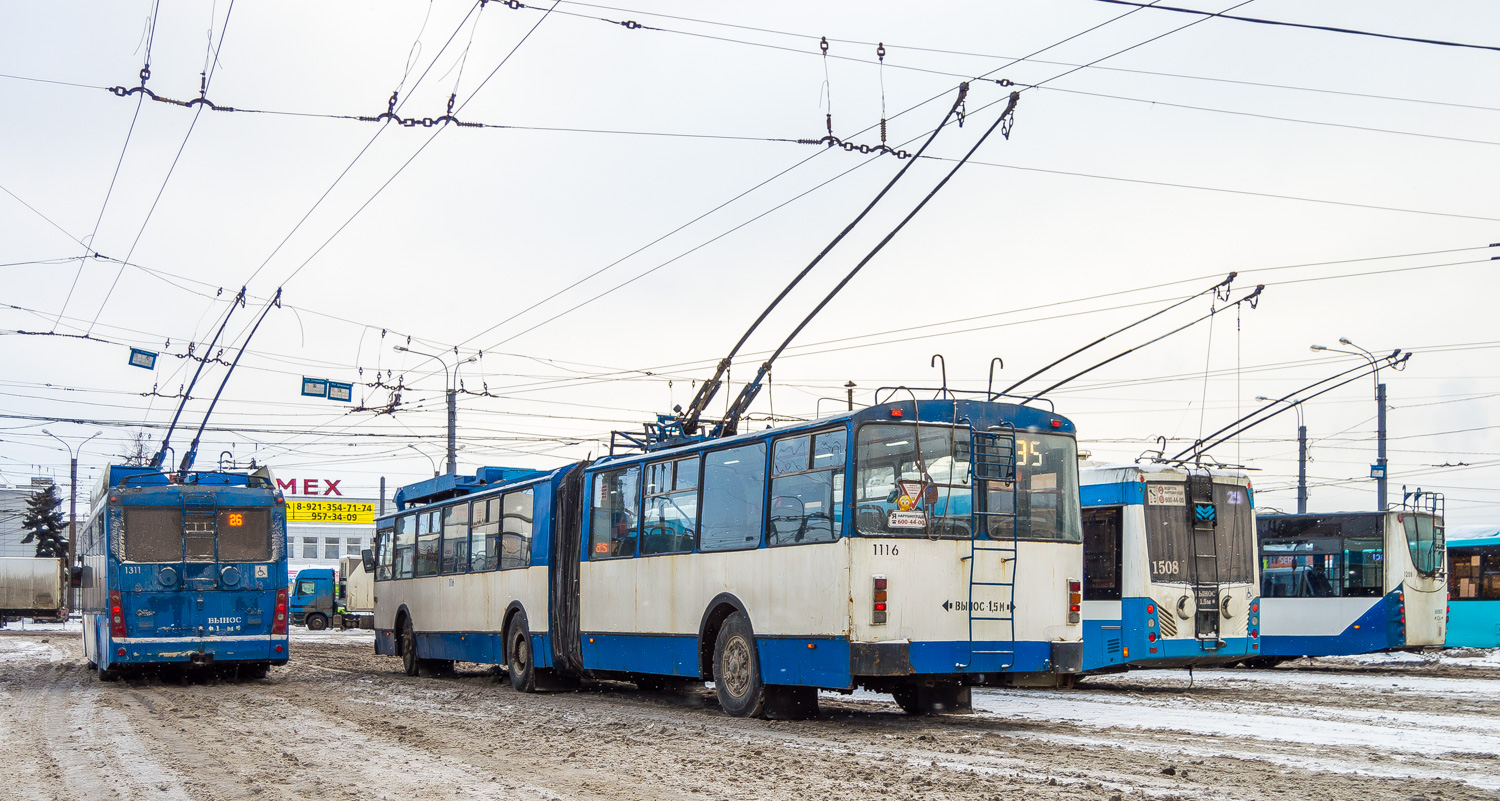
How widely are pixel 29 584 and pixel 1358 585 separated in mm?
52297

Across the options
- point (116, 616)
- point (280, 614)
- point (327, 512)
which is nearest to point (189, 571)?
point (116, 616)

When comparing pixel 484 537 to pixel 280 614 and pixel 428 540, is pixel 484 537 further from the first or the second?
pixel 280 614

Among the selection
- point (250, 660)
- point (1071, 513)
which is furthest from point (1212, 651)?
point (250, 660)

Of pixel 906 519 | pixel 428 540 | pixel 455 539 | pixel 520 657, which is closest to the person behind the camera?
pixel 906 519

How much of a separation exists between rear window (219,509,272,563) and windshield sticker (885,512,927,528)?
11.4 m

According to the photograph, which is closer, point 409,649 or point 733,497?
point 733,497

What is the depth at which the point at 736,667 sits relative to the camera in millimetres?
13250

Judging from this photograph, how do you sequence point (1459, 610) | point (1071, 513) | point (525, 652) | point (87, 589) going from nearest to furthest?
point (1071, 513) < point (525, 652) < point (87, 589) < point (1459, 610)

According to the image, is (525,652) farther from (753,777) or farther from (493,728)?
(753,777)

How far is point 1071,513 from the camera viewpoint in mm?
12969

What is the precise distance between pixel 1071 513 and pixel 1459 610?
1787cm

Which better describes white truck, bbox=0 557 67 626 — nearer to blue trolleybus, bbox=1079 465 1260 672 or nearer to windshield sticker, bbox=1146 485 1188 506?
blue trolleybus, bbox=1079 465 1260 672

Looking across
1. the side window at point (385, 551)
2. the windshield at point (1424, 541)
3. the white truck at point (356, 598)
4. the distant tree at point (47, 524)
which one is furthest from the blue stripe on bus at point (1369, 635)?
the distant tree at point (47, 524)

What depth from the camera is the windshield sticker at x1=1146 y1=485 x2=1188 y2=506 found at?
1859 centimetres
